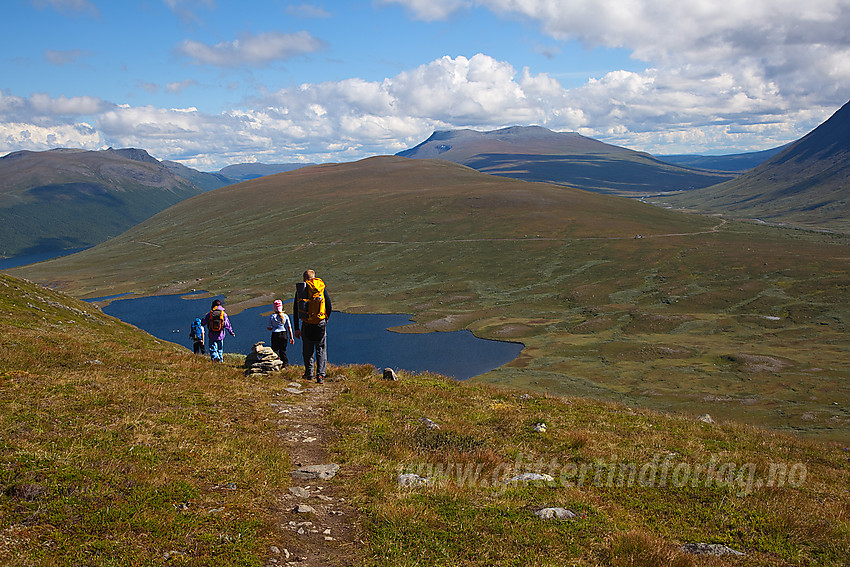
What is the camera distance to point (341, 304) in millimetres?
169500

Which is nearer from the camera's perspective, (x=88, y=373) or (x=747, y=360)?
(x=88, y=373)

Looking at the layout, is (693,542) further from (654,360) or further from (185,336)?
(185,336)

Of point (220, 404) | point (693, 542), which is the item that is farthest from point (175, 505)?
point (693, 542)

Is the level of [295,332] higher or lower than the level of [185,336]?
higher

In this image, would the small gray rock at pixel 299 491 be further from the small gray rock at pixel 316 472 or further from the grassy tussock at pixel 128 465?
the small gray rock at pixel 316 472

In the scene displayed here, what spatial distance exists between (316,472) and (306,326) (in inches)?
371

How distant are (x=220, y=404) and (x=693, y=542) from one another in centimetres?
1395

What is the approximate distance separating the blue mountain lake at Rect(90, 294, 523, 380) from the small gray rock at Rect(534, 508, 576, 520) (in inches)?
3084

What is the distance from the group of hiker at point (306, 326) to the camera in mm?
21750

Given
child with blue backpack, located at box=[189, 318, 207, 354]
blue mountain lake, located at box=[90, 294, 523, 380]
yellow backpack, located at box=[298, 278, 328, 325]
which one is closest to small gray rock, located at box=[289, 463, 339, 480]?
yellow backpack, located at box=[298, 278, 328, 325]

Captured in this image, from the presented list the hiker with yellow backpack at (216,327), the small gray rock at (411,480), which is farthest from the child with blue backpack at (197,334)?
the small gray rock at (411,480)

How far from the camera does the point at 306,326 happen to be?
22.0 m

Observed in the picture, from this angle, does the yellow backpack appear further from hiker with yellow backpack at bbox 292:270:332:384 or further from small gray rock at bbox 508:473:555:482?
small gray rock at bbox 508:473:555:482

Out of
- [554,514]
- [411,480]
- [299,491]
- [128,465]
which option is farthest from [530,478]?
[128,465]
